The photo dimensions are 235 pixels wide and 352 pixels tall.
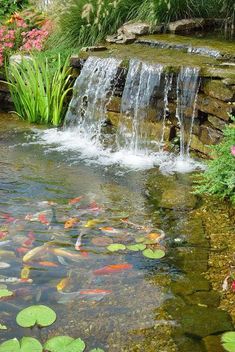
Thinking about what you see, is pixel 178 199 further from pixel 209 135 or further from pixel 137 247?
pixel 209 135

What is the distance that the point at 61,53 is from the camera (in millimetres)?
7617

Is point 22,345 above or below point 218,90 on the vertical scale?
below

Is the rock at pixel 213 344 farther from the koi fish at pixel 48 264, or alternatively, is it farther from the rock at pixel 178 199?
the rock at pixel 178 199

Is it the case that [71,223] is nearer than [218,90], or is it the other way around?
[71,223]

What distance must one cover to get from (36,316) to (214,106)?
3356 mm

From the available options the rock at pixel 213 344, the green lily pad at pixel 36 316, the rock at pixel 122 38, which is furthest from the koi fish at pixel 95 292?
the rock at pixel 122 38

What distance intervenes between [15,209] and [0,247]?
0.77 meters

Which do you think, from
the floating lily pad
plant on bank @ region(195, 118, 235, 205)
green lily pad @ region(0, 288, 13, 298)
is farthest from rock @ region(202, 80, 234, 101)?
green lily pad @ region(0, 288, 13, 298)

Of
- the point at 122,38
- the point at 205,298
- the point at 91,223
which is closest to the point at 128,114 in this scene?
the point at 122,38

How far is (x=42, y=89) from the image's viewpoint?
7.06m

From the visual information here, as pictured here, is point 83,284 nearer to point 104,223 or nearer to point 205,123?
point 104,223

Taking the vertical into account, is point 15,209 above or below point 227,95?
below

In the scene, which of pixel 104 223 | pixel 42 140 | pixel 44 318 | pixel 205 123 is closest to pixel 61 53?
pixel 42 140

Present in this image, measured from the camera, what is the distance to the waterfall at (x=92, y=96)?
6.30 metres
